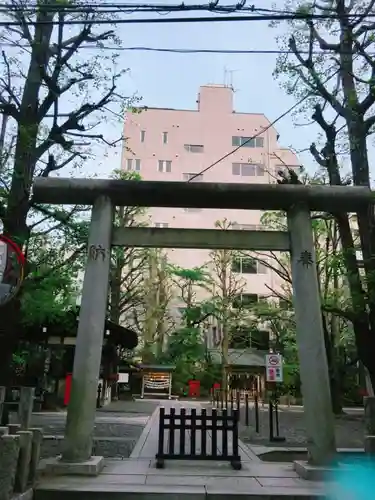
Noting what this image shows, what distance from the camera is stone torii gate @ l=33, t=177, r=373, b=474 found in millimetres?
8188

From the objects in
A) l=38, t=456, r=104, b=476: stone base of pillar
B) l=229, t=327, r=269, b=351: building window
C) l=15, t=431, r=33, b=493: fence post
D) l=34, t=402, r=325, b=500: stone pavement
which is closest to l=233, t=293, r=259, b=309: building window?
l=229, t=327, r=269, b=351: building window

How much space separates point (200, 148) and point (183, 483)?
1391 inches

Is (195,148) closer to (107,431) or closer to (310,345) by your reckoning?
(107,431)

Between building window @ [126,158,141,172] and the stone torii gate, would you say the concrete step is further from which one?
building window @ [126,158,141,172]

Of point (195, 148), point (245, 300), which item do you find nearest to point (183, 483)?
point (245, 300)

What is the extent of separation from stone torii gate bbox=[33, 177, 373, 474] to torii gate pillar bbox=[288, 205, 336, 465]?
0.7 inches

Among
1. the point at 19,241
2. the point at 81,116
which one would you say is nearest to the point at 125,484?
the point at 19,241

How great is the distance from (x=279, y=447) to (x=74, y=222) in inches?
309

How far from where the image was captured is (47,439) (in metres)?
11.5

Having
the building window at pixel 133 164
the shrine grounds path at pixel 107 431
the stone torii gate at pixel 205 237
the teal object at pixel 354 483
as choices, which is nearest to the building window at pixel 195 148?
the building window at pixel 133 164

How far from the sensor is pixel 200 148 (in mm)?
40219

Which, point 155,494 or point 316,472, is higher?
point 316,472

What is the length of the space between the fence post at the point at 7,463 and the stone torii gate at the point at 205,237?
2215 millimetres

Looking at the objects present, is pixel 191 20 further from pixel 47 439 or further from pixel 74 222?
pixel 47 439
